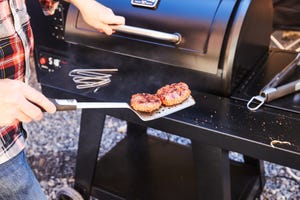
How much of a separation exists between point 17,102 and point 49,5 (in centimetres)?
57

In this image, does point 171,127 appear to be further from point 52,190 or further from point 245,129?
point 52,190

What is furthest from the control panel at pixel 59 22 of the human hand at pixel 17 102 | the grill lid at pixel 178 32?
the human hand at pixel 17 102

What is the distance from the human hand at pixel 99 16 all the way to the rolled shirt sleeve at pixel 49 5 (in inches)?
4.6

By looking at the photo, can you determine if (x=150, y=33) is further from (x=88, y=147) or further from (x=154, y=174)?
(x=154, y=174)

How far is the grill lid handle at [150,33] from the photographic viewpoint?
3.72 ft

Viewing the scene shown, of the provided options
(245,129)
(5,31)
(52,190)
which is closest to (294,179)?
(245,129)

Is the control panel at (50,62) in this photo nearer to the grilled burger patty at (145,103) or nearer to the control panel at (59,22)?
the control panel at (59,22)

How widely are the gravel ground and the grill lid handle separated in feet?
3.08

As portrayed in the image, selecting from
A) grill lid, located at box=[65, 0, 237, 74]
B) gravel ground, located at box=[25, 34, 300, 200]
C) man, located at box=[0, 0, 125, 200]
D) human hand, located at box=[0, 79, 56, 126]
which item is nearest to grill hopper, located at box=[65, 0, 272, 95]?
grill lid, located at box=[65, 0, 237, 74]

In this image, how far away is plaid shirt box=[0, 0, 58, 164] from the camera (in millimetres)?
930

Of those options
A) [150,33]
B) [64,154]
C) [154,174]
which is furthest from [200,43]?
[64,154]

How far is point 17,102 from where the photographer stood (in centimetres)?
78

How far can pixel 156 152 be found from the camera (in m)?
1.80

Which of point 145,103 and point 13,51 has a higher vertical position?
point 13,51
